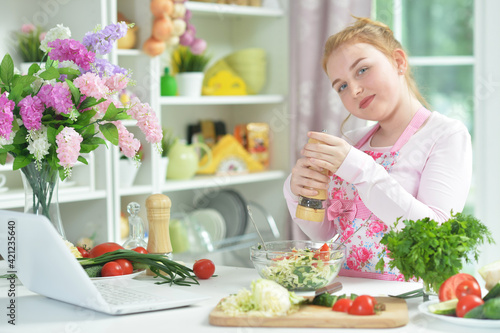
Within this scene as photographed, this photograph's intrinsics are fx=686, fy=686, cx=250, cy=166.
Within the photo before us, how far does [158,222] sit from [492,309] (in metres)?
0.78

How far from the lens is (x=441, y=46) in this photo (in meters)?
3.18

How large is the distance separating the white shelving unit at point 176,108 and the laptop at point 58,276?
1139mm

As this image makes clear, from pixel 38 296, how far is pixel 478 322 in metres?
0.85

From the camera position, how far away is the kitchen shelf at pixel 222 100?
2994 millimetres

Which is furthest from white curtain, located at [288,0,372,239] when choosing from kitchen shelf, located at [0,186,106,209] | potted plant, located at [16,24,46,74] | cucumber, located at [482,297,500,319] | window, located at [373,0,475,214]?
cucumber, located at [482,297,500,319]

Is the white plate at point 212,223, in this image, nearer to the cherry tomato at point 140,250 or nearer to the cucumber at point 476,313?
the cherry tomato at point 140,250

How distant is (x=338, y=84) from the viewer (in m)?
1.86

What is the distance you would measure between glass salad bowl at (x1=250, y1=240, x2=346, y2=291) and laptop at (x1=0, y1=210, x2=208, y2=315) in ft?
0.47

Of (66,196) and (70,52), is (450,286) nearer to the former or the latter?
(70,52)

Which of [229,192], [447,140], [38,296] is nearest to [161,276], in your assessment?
[38,296]

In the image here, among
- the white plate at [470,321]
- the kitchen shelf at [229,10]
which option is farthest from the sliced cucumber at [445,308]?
the kitchen shelf at [229,10]

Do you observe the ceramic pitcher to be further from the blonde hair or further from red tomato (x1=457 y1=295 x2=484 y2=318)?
red tomato (x1=457 y1=295 x2=484 y2=318)

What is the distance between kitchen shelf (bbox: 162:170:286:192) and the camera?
3.01 metres

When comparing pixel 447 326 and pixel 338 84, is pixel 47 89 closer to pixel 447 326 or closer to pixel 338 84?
pixel 338 84
